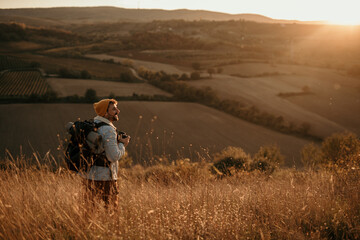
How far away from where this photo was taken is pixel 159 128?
30.8m

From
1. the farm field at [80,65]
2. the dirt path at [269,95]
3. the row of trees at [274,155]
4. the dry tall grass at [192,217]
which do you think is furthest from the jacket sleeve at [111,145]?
the farm field at [80,65]

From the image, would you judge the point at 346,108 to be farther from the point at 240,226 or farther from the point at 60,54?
the point at 60,54

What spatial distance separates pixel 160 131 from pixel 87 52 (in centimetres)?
5336

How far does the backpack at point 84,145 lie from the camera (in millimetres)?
3327

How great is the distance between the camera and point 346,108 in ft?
125

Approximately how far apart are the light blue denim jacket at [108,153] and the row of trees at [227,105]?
104 feet

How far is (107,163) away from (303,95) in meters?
48.3

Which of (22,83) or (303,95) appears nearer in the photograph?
(22,83)

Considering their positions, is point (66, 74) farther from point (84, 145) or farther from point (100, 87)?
point (84, 145)

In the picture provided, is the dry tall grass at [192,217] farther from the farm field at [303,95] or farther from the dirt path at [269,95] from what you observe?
the farm field at [303,95]

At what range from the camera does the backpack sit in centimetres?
333

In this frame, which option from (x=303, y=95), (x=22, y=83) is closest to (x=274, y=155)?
(x=303, y=95)

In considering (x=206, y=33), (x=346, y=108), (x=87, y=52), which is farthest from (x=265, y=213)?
(x=206, y=33)

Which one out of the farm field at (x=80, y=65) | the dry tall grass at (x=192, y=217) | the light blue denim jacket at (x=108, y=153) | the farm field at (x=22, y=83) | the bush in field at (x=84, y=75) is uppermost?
the light blue denim jacket at (x=108, y=153)
